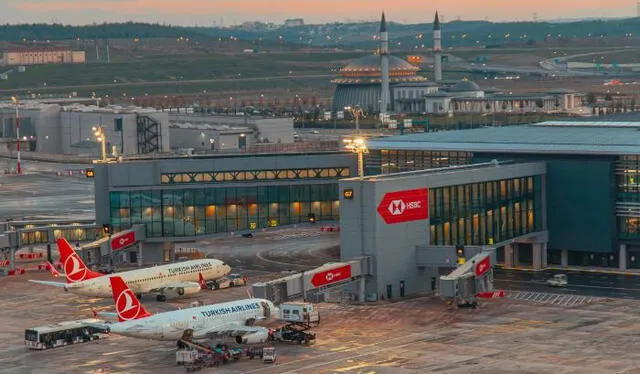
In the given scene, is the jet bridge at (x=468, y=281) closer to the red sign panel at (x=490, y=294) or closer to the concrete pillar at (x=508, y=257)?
the red sign panel at (x=490, y=294)

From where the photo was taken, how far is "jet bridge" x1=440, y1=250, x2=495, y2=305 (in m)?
118

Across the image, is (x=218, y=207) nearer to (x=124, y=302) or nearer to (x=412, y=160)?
(x=412, y=160)

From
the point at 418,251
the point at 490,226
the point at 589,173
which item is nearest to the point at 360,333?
the point at 418,251

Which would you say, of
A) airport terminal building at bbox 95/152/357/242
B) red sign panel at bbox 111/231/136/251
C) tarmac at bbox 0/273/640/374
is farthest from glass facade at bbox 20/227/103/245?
tarmac at bbox 0/273/640/374

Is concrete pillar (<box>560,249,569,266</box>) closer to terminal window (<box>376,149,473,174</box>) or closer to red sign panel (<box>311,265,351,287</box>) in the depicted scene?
terminal window (<box>376,149,473,174</box>)

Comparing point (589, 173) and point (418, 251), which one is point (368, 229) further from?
point (589, 173)

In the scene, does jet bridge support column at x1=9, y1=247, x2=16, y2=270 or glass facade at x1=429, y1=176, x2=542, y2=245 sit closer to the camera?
glass facade at x1=429, y1=176, x2=542, y2=245

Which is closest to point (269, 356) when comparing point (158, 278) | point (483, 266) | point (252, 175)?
point (483, 266)

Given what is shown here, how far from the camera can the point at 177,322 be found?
103 m

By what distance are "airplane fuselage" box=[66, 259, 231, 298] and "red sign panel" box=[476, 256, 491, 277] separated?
80.7 feet

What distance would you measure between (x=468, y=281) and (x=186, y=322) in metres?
26.2

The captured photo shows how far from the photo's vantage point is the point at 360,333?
10912 cm

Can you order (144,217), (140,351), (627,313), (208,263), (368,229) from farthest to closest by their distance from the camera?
(144,217) → (208,263) → (368,229) → (627,313) → (140,351)

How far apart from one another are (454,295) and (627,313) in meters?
13.3
